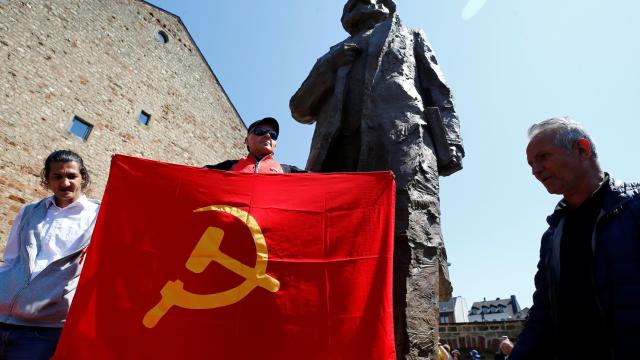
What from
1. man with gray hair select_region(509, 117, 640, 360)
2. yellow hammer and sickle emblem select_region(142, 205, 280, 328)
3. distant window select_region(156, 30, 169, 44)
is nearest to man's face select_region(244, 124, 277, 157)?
yellow hammer and sickle emblem select_region(142, 205, 280, 328)

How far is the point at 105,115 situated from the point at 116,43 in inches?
103

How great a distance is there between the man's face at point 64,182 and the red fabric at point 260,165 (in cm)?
76

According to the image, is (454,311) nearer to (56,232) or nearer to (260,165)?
(260,165)

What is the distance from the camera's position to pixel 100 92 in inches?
440

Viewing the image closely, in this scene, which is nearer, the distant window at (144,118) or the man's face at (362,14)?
the man's face at (362,14)

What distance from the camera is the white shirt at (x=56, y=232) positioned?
166 centimetres

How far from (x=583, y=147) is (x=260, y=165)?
1.46 m

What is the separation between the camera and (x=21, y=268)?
162cm

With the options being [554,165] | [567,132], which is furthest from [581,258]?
[567,132]

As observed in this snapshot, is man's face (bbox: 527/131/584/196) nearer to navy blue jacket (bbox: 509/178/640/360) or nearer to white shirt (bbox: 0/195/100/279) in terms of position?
navy blue jacket (bbox: 509/178/640/360)

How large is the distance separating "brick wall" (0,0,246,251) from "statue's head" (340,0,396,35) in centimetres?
901

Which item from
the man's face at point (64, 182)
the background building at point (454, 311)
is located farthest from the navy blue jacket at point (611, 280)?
the background building at point (454, 311)

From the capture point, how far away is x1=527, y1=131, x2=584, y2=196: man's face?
1351mm

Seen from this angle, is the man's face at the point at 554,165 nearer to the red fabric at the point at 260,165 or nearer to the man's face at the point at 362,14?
the red fabric at the point at 260,165
